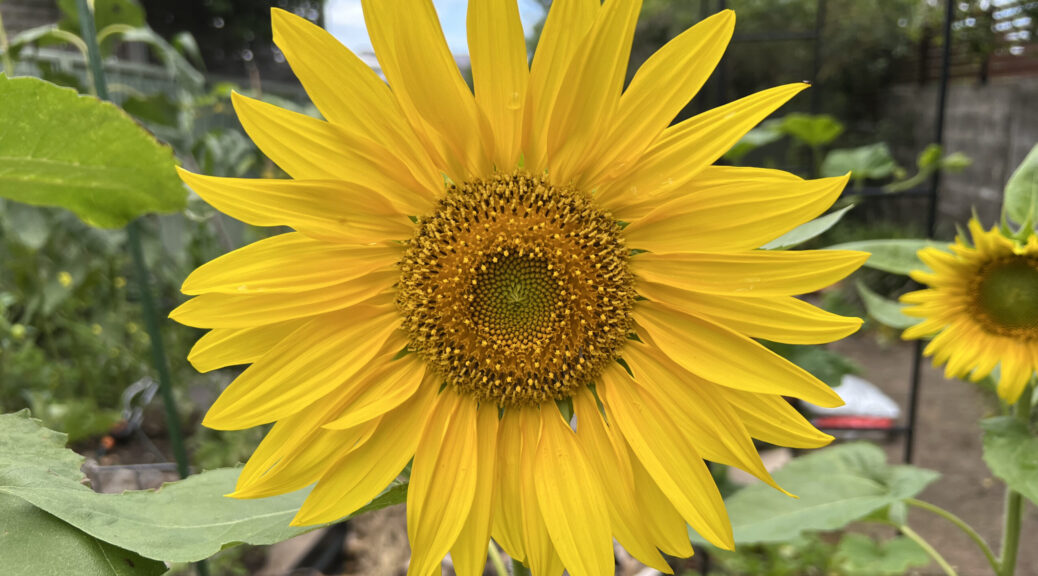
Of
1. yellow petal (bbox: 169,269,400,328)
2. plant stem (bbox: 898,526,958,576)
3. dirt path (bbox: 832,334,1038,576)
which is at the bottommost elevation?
dirt path (bbox: 832,334,1038,576)

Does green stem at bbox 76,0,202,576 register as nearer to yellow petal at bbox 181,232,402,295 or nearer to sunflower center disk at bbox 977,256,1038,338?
yellow petal at bbox 181,232,402,295

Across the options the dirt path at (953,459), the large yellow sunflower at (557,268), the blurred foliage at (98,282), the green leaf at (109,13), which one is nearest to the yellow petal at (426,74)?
the large yellow sunflower at (557,268)

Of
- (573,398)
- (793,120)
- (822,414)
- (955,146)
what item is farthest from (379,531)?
(955,146)

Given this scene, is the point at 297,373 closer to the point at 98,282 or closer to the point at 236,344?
the point at 236,344

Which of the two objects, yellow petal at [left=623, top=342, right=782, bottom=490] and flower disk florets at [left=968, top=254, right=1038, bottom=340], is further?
flower disk florets at [left=968, top=254, right=1038, bottom=340]

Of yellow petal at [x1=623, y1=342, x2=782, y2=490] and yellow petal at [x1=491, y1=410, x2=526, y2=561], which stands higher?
yellow petal at [x1=623, y1=342, x2=782, y2=490]

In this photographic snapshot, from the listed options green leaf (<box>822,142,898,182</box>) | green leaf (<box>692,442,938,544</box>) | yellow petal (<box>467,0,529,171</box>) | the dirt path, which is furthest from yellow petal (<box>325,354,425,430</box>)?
the dirt path

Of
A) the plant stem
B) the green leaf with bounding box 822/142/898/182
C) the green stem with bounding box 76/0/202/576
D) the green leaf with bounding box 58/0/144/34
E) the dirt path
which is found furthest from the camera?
the dirt path
